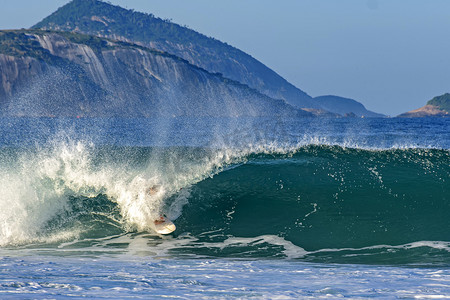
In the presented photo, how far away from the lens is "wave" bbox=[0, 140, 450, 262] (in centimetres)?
1209

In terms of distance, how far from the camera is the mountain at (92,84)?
6462 inches

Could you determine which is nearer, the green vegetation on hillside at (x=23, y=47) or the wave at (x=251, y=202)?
the wave at (x=251, y=202)

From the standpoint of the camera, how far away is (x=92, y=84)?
17650 cm

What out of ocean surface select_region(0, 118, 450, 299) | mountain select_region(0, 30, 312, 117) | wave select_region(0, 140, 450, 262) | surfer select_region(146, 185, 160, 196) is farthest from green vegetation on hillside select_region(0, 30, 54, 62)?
surfer select_region(146, 185, 160, 196)

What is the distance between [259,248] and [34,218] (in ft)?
19.3

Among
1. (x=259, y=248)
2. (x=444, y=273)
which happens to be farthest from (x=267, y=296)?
(x=259, y=248)

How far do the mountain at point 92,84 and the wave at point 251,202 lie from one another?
150m

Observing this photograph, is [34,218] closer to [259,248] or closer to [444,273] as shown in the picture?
[259,248]

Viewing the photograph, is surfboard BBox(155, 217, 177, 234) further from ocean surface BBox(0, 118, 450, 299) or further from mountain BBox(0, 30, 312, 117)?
mountain BBox(0, 30, 312, 117)

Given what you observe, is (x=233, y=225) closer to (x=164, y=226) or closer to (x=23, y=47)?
(x=164, y=226)

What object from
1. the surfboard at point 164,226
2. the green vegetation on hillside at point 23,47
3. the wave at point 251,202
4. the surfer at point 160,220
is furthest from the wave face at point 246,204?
the green vegetation on hillside at point 23,47

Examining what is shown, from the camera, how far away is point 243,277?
335 inches

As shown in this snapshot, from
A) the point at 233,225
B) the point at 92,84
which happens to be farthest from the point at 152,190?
the point at 92,84

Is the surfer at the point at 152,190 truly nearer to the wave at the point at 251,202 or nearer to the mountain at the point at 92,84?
the wave at the point at 251,202
